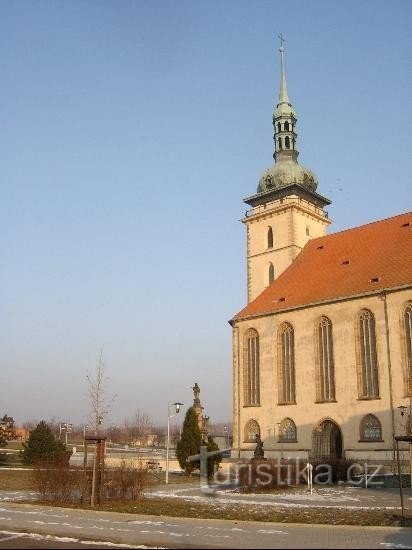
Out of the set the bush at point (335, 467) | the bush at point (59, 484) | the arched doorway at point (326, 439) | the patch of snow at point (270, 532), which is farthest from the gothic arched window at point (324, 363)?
the patch of snow at point (270, 532)

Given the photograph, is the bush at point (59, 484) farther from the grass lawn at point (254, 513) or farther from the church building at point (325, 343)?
the church building at point (325, 343)

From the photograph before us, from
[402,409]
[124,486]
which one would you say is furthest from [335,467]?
[124,486]

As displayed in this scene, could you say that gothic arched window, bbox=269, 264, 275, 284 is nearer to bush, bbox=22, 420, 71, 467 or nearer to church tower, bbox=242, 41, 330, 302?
church tower, bbox=242, 41, 330, 302

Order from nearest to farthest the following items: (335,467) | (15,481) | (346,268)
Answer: (15,481) < (335,467) < (346,268)

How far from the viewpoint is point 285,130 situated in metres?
54.8

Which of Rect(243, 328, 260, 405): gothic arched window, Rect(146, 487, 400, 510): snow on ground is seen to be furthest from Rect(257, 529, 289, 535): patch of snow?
Rect(243, 328, 260, 405): gothic arched window

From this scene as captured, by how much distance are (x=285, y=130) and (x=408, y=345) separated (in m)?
26.5

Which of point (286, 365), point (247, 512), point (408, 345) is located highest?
point (408, 345)

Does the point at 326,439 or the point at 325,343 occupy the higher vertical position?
the point at 325,343

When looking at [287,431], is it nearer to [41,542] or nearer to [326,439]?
[326,439]

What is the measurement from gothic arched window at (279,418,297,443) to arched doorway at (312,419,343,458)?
67.5 inches

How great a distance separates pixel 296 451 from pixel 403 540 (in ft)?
90.7

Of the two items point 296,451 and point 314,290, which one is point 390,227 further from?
point 296,451

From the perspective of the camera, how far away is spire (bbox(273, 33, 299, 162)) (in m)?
53.9
